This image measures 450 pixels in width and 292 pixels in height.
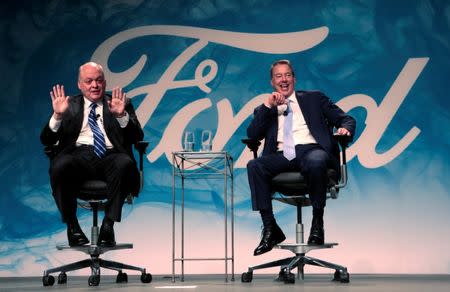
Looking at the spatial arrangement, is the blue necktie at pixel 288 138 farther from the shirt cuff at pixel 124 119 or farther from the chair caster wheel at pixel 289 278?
the shirt cuff at pixel 124 119

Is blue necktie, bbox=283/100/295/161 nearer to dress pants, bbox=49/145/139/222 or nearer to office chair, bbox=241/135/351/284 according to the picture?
office chair, bbox=241/135/351/284

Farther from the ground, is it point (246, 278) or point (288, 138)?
point (288, 138)

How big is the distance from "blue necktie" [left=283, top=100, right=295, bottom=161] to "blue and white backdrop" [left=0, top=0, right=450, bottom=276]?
1.19 meters

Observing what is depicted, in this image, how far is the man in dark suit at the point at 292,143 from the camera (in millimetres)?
4406

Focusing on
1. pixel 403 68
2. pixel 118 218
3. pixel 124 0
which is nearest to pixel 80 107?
pixel 118 218

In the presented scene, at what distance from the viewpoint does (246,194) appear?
5938 mm

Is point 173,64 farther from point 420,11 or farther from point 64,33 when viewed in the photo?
point 420,11

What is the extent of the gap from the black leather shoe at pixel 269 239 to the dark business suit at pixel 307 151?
0.13 metres

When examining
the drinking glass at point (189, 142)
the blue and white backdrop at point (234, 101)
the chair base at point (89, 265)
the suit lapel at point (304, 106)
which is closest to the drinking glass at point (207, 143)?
the drinking glass at point (189, 142)

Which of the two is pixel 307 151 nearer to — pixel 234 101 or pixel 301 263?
pixel 301 263

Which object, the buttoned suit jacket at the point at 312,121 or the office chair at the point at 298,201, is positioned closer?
the office chair at the point at 298,201

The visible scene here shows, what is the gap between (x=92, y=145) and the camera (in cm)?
474

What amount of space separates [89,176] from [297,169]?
1.27m

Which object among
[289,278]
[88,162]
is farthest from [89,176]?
[289,278]
